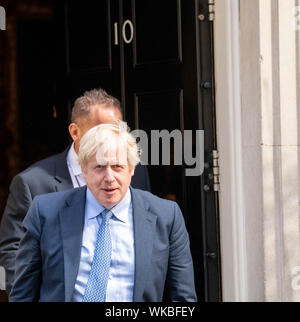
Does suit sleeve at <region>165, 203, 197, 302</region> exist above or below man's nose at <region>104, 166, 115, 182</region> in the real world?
below

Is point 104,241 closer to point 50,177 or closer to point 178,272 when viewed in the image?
point 178,272

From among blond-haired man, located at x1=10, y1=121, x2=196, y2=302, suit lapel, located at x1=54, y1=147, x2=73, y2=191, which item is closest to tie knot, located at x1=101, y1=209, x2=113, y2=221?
blond-haired man, located at x1=10, y1=121, x2=196, y2=302

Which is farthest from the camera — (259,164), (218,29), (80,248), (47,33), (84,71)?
(47,33)

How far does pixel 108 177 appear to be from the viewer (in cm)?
337

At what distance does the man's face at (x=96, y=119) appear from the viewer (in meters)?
4.34

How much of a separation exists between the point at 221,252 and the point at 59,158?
46.4 inches

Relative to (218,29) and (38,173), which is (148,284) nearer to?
(38,173)

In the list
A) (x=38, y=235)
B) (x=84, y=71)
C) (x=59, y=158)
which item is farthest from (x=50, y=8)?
(x=38, y=235)

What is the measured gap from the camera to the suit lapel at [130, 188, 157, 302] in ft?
10.6

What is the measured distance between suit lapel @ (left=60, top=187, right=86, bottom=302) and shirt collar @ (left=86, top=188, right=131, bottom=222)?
4 cm

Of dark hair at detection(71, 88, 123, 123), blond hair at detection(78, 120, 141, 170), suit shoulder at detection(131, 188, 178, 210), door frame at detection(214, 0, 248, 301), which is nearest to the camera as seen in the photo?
blond hair at detection(78, 120, 141, 170)

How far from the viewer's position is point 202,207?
14.7 ft

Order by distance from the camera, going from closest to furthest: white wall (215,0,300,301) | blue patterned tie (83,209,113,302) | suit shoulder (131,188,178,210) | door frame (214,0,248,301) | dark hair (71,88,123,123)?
blue patterned tie (83,209,113,302) < suit shoulder (131,188,178,210) < white wall (215,0,300,301) < door frame (214,0,248,301) < dark hair (71,88,123,123)

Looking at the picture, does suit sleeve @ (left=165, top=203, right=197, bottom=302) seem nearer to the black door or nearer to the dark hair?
the black door
